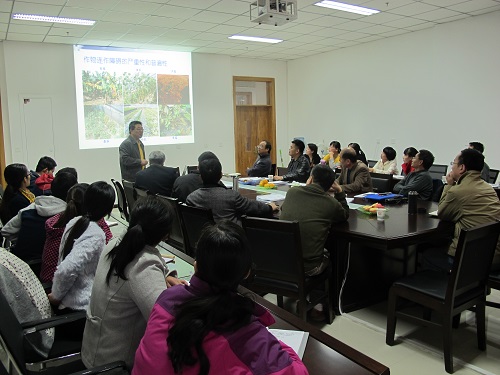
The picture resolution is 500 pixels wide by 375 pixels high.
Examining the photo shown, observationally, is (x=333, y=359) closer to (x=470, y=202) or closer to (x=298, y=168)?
(x=470, y=202)

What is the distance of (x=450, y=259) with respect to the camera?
112 inches

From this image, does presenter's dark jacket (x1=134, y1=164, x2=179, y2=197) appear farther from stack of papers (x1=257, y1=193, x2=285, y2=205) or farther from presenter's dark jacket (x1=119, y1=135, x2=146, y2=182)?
presenter's dark jacket (x1=119, y1=135, x2=146, y2=182)

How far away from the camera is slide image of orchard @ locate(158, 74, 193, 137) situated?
821 centimetres

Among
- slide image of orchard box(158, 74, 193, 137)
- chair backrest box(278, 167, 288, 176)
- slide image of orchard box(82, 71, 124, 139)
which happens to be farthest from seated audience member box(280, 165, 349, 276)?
slide image of orchard box(158, 74, 193, 137)

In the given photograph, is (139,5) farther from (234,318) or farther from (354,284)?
(234,318)

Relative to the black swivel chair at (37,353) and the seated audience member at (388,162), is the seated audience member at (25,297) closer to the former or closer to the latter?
the black swivel chair at (37,353)

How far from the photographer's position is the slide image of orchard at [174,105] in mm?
8211

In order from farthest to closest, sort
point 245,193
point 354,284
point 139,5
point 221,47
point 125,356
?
point 221,47 < point 139,5 < point 245,193 < point 354,284 < point 125,356

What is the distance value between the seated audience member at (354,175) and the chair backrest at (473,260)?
74.9 inches

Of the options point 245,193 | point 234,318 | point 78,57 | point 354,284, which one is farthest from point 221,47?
point 234,318

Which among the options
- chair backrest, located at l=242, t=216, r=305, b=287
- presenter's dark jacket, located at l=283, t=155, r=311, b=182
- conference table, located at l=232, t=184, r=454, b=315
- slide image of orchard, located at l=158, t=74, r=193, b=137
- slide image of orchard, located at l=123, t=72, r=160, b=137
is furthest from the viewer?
slide image of orchard, located at l=158, t=74, r=193, b=137

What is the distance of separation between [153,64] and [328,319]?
6.51m

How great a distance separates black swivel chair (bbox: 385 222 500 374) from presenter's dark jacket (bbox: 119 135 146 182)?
14.7ft

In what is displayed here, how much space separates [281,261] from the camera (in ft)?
8.70
